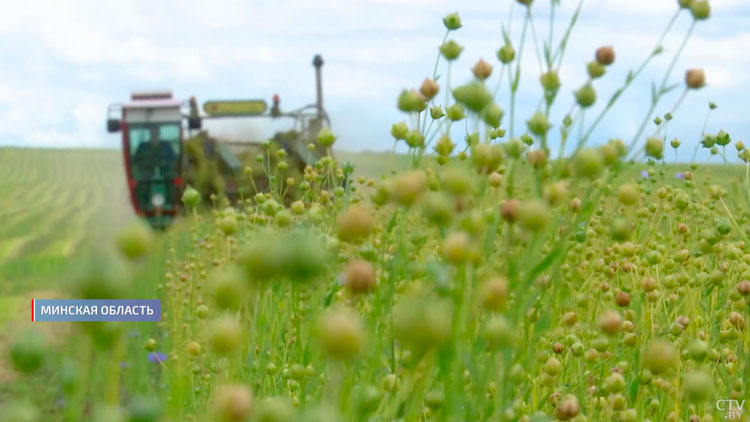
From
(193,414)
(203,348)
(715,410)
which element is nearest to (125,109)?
(203,348)

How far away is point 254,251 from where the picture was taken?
0.67m

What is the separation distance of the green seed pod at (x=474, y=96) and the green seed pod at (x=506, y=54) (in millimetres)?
289

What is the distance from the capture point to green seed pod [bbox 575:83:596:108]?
1240 millimetres

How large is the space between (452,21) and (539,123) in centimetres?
55

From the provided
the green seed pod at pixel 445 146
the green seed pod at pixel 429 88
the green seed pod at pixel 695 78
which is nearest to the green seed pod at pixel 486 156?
the green seed pod at pixel 445 146

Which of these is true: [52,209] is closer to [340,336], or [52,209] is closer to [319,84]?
[319,84]

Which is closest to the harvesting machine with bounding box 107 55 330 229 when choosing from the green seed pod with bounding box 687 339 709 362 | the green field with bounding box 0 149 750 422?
the green field with bounding box 0 149 750 422

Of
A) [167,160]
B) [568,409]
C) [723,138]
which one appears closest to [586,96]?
[568,409]

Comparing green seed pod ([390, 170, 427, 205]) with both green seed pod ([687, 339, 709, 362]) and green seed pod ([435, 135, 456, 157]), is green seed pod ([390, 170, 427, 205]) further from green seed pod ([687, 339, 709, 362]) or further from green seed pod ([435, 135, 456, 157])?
green seed pod ([687, 339, 709, 362])

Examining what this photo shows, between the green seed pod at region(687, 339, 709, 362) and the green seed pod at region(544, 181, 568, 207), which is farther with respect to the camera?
the green seed pod at region(687, 339, 709, 362)

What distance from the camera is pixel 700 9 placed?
4.83 ft

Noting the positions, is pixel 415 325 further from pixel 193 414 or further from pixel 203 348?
pixel 203 348

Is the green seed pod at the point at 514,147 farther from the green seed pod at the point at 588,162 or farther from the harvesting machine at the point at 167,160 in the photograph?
the harvesting machine at the point at 167,160

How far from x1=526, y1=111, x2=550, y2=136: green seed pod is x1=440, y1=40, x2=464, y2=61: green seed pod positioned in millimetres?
295
